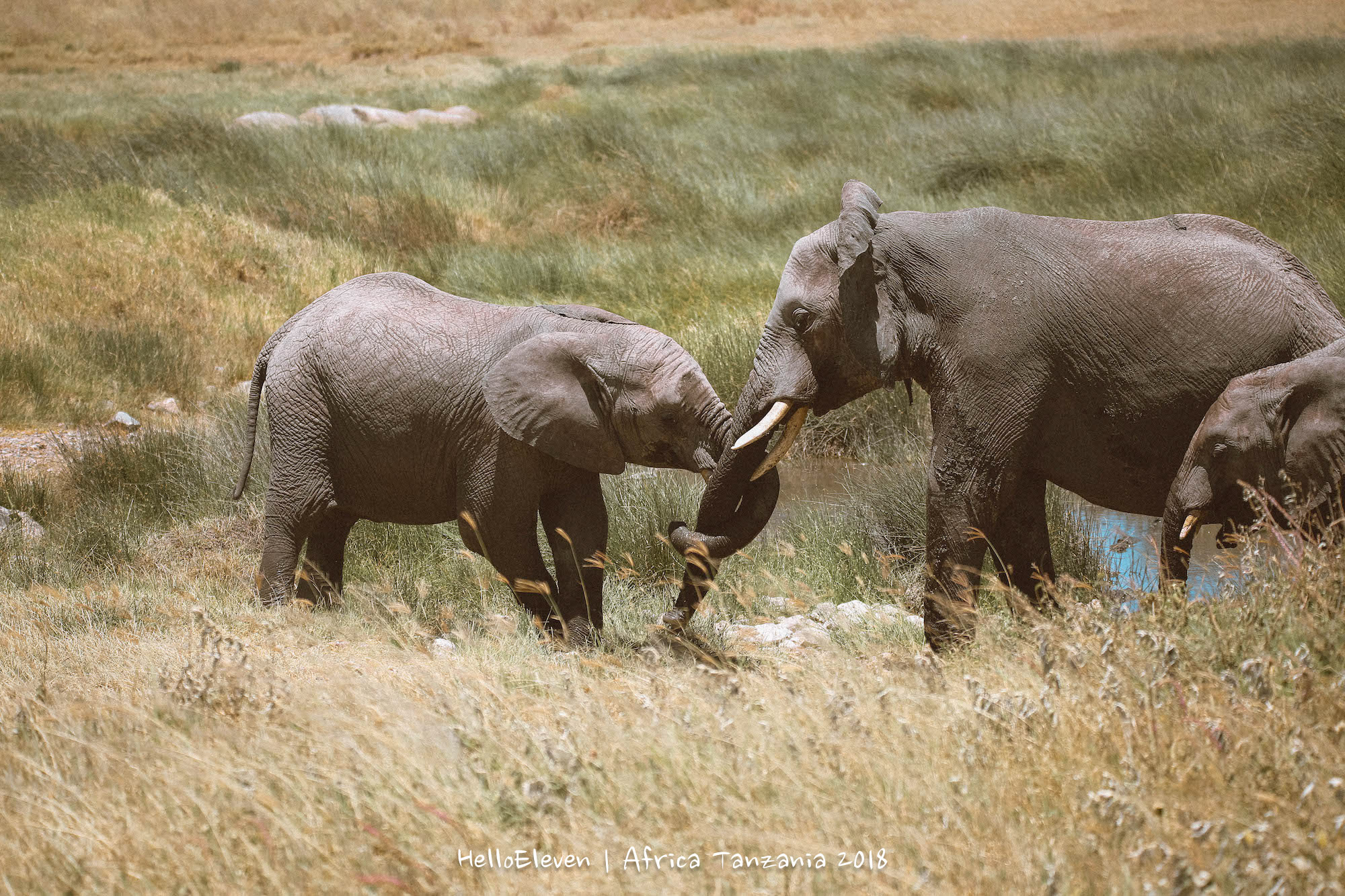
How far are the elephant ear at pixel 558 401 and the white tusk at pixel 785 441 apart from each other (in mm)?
557

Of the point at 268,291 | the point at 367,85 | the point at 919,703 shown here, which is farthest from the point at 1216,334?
the point at 367,85

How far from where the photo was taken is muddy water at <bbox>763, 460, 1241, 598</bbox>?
6238mm

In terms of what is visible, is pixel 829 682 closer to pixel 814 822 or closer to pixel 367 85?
pixel 814 822

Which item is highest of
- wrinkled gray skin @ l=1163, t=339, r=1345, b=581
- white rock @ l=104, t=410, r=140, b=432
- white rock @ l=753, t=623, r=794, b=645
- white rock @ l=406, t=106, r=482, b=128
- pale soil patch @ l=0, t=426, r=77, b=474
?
wrinkled gray skin @ l=1163, t=339, r=1345, b=581

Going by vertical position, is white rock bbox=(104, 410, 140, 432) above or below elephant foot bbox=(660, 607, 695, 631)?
below

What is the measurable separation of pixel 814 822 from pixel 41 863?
1.67 metres

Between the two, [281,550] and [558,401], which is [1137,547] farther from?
[281,550]

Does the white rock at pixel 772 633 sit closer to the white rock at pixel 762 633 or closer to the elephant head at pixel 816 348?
the white rock at pixel 762 633

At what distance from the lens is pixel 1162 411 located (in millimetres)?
4363

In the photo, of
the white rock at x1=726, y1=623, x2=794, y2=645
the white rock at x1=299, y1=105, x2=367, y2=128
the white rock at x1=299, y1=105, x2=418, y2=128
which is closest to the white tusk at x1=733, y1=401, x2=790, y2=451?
the white rock at x1=726, y1=623, x2=794, y2=645

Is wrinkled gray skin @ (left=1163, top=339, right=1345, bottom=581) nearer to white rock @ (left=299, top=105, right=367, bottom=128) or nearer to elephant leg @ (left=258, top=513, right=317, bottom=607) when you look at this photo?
elephant leg @ (left=258, top=513, right=317, bottom=607)

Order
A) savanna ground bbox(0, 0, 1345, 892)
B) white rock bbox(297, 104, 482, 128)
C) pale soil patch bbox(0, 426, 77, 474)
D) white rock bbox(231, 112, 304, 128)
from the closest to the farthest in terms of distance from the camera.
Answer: savanna ground bbox(0, 0, 1345, 892) < pale soil patch bbox(0, 426, 77, 474) < white rock bbox(231, 112, 304, 128) < white rock bbox(297, 104, 482, 128)

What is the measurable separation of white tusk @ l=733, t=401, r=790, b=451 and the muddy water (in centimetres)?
146

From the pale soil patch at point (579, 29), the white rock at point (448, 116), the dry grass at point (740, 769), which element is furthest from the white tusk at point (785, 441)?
the white rock at point (448, 116)
